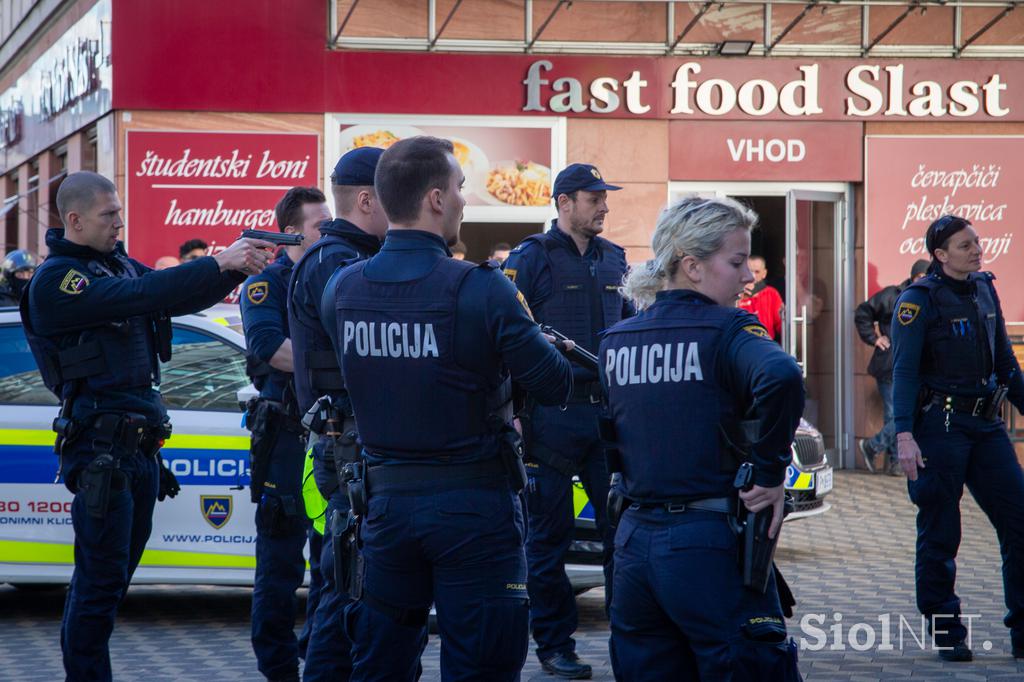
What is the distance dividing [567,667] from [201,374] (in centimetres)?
250

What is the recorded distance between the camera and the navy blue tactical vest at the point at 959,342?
6.95 meters

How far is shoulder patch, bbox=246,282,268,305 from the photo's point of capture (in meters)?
6.16

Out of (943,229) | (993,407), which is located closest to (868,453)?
(993,407)

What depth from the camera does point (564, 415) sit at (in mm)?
6613

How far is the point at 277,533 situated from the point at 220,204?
8.88m

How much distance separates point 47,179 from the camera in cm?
1888

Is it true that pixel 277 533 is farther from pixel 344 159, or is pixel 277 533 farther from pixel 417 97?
pixel 417 97

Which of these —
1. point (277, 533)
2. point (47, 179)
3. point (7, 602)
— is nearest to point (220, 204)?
point (47, 179)

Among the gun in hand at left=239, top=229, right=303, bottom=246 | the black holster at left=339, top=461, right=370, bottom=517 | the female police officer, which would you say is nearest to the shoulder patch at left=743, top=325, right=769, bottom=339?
the female police officer

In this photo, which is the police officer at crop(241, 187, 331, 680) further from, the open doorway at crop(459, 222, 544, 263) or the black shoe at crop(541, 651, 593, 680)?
the open doorway at crop(459, 222, 544, 263)

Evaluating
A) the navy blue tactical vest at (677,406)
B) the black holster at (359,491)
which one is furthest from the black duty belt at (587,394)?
the navy blue tactical vest at (677,406)

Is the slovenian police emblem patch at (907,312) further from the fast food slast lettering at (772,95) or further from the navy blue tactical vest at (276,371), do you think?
the fast food slast lettering at (772,95)

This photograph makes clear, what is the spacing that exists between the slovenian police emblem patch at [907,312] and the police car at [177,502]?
69.6 inches

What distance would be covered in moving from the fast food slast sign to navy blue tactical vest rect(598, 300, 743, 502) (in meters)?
10.7
